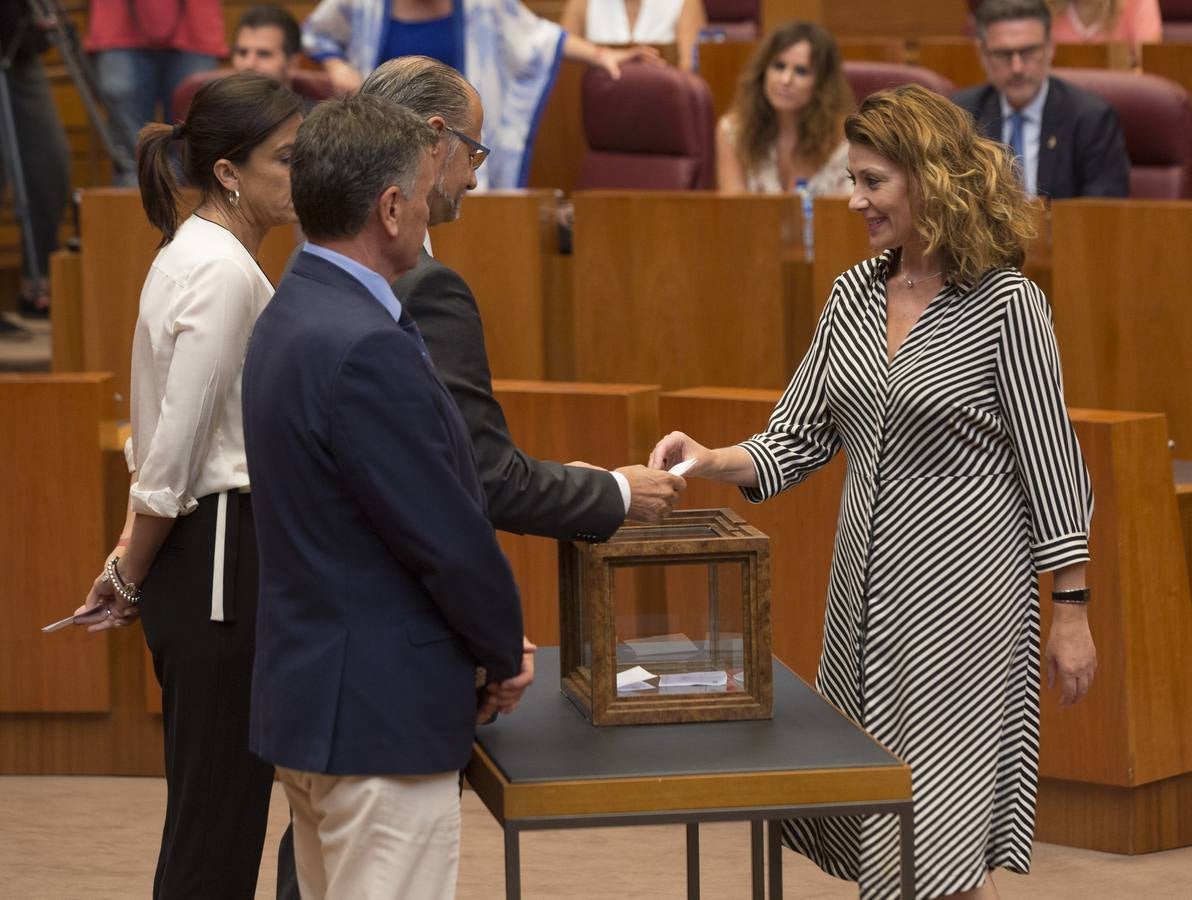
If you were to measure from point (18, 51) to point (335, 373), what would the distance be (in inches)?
132

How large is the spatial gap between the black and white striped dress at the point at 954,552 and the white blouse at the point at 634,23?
312 centimetres

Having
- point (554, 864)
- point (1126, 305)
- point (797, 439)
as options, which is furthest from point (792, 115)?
point (797, 439)

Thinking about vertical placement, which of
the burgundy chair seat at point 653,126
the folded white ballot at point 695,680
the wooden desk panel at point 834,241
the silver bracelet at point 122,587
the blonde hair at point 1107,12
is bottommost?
the folded white ballot at point 695,680

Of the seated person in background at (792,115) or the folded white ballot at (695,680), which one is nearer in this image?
the folded white ballot at (695,680)

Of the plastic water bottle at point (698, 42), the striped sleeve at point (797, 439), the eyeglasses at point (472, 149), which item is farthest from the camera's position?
the plastic water bottle at point (698, 42)

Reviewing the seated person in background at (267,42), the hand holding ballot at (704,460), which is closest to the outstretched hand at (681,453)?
the hand holding ballot at (704,460)

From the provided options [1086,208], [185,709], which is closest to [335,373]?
[185,709]

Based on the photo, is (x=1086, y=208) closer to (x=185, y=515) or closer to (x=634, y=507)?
(x=634, y=507)

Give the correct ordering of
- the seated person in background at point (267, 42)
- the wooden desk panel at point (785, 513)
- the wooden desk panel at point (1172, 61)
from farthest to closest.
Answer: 1. the wooden desk panel at point (1172, 61)
2. the seated person in background at point (267, 42)
3. the wooden desk panel at point (785, 513)

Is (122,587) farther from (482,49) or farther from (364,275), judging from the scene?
(482,49)

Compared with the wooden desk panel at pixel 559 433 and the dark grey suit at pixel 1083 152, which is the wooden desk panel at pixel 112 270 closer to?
the wooden desk panel at pixel 559 433

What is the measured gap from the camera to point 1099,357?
9.45 ft

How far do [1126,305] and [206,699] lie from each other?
167cm

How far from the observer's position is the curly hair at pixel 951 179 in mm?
1744
